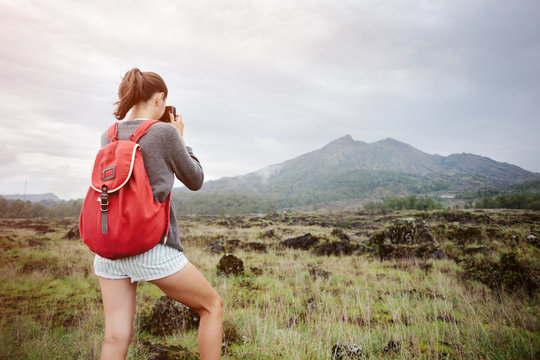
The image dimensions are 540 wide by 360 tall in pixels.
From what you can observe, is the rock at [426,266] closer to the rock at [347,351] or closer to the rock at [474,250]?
the rock at [474,250]

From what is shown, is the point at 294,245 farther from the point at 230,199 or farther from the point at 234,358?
the point at 230,199

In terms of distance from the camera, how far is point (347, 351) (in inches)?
102

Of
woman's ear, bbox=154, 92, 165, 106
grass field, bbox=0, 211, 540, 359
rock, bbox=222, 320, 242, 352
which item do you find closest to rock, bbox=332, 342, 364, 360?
grass field, bbox=0, 211, 540, 359

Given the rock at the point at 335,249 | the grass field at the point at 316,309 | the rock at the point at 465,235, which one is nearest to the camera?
the grass field at the point at 316,309

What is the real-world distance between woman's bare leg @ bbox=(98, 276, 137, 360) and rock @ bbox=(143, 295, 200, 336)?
2249 mm

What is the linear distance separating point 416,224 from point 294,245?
545 cm

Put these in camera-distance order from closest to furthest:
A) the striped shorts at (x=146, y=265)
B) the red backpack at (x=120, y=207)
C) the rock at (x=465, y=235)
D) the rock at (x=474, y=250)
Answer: the red backpack at (x=120, y=207)
the striped shorts at (x=146, y=265)
the rock at (x=474, y=250)
the rock at (x=465, y=235)

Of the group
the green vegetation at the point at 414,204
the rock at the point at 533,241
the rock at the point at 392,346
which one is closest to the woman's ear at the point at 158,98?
the rock at the point at 392,346

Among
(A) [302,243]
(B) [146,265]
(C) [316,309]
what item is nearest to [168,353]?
(B) [146,265]

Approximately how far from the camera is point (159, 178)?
1.41m

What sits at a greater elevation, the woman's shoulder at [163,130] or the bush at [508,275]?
the woman's shoulder at [163,130]

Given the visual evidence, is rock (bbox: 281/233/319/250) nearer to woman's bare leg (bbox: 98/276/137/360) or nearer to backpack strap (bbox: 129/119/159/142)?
woman's bare leg (bbox: 98/276/137/360)

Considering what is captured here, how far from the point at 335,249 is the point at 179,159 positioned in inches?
381

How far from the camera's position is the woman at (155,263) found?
1410 mm
